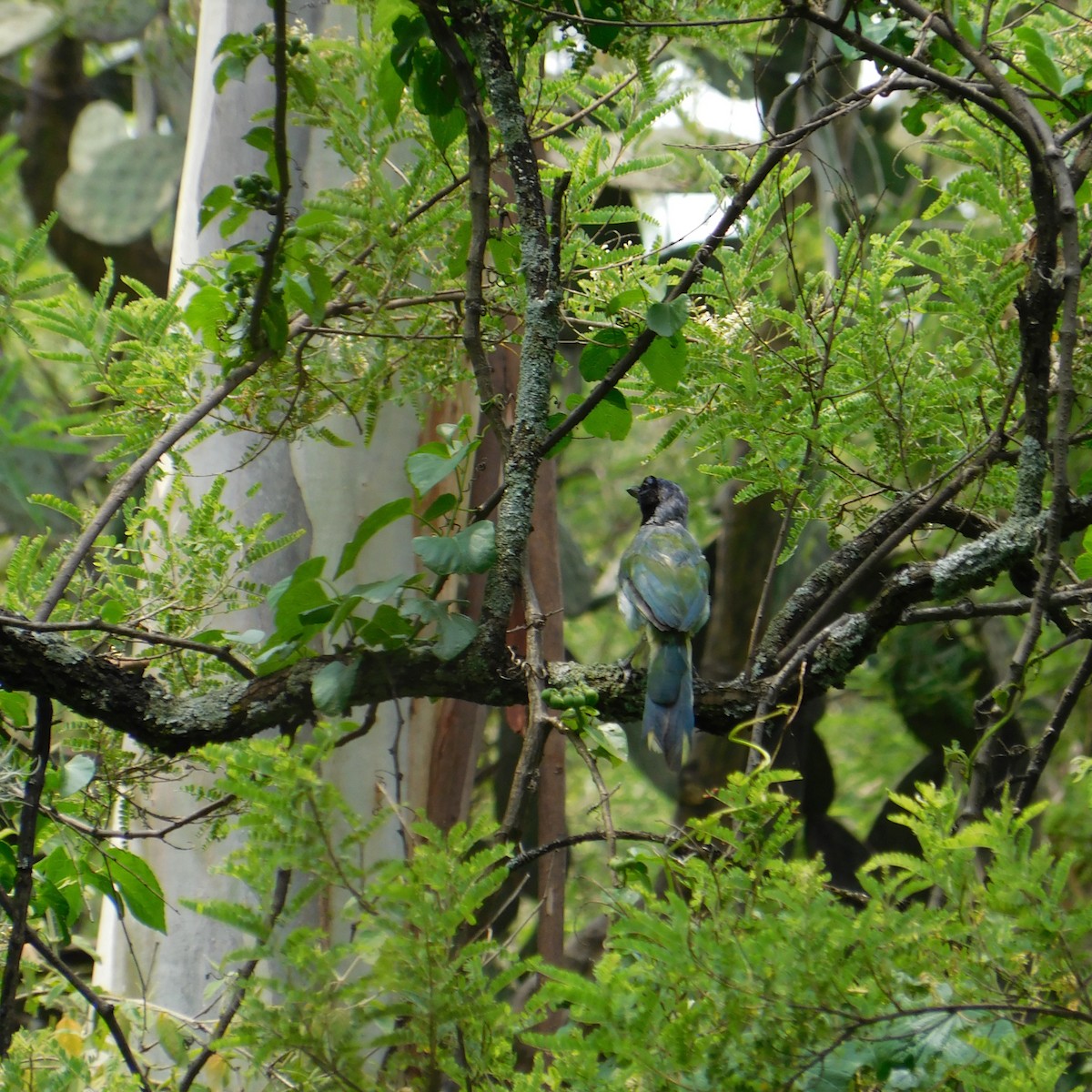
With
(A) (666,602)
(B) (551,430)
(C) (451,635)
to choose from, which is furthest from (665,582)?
(C) (451,635)

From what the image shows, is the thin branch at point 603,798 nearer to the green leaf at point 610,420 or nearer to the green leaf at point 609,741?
the green leaf at point 609,741

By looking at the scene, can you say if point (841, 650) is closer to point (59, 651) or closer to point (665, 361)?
point (665, 361)

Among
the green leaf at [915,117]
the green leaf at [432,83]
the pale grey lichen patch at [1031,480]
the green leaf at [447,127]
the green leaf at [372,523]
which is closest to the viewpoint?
the green leaf at [372,523]

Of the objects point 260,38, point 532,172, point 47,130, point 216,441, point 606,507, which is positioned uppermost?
point 47,130

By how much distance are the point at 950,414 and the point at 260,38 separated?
130cm

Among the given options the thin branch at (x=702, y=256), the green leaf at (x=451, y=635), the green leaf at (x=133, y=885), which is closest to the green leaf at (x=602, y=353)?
the thin branch at (x=702, y=256)

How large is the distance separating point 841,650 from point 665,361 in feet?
1.76

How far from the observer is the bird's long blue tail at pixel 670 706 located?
1858 millimetres

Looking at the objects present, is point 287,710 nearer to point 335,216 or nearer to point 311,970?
point 311,970

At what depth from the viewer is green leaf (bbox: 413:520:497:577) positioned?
151 centimetres

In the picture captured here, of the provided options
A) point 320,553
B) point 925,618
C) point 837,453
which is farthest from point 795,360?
point 320,553

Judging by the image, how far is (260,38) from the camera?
163cm

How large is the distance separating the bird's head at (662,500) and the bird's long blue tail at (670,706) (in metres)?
1.31

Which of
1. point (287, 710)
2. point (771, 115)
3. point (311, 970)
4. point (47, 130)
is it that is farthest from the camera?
point (47, 130)
